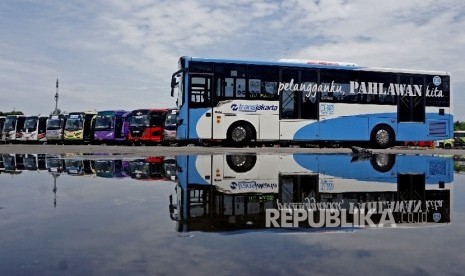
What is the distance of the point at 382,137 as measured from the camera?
1823 centimetres

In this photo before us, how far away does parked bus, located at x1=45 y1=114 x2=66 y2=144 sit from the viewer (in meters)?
34.0

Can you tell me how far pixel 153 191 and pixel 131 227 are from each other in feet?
6.50

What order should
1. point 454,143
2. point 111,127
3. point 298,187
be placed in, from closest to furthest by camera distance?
point 298,187
point 111,127
point 454,143

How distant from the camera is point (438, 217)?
385cm

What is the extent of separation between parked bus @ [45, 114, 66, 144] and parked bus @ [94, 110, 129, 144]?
154 inches

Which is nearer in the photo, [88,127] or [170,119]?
[170,119]

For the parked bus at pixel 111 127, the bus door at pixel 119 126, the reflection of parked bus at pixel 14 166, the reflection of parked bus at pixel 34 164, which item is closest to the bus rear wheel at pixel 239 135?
the reflection of parked bus at pixel 34 164

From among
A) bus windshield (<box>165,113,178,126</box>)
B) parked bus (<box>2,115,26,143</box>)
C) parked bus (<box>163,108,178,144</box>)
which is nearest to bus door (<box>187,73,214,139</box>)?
parked bus (<box>163,108,178,144</box>)

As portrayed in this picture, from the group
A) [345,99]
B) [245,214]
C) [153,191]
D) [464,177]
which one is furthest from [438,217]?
[345,99]

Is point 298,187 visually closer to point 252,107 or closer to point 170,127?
point 252,107

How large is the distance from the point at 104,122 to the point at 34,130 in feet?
24.9

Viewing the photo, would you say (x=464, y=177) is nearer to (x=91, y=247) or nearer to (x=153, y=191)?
(x=153, y=191)

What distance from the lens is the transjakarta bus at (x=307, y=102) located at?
1677cm

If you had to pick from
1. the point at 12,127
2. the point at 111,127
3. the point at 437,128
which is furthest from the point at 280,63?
the point at 12,127
